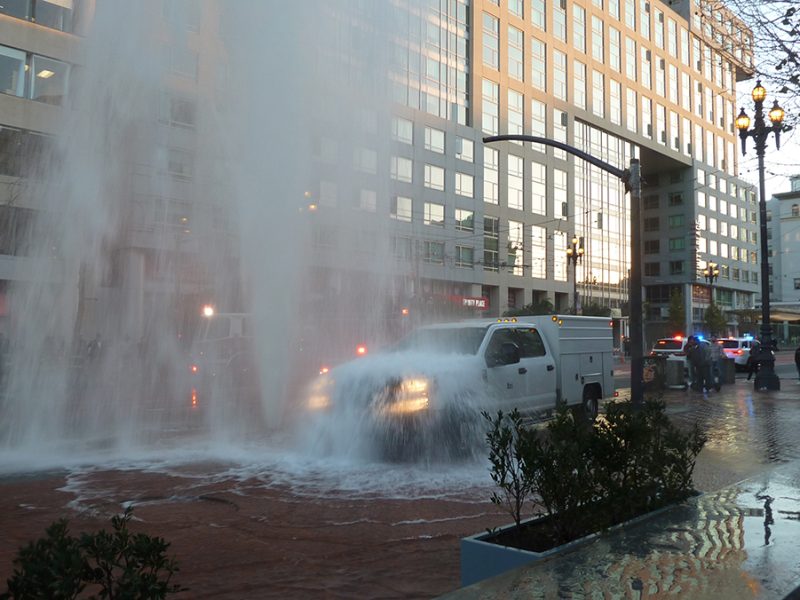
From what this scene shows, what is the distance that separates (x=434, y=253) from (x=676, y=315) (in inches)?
1337

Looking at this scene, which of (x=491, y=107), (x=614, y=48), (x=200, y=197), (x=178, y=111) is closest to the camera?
(x=178, y=111)

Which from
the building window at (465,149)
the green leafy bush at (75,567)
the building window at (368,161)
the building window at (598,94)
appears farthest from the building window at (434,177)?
the green leafy bush at (75,567)

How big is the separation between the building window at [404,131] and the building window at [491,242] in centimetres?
989

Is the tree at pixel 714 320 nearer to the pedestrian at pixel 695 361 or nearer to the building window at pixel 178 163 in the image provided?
the pedestrian at pixel 695 361

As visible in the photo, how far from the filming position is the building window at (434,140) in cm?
4541

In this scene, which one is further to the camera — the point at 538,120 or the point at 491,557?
the point at 538,120

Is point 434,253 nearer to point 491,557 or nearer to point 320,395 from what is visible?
point 320,395

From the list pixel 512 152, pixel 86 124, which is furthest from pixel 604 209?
pixel 86 124

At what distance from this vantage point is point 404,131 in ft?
140

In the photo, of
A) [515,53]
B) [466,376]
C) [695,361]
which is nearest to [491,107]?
[515,53]

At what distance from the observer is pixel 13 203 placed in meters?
24.4

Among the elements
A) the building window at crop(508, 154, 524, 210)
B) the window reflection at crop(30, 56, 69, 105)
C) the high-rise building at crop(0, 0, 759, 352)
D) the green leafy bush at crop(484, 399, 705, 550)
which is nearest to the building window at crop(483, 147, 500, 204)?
the high-rise building at crop(0, 0, 759, 352)

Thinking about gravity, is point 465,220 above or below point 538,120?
below

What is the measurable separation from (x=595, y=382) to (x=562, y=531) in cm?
872
